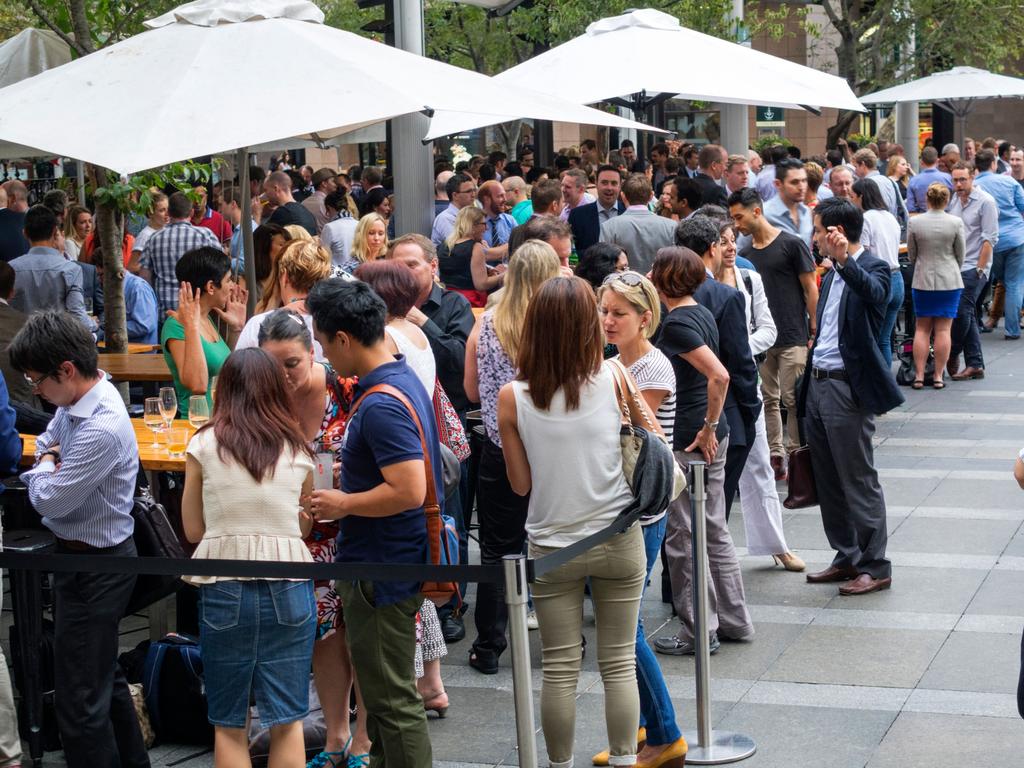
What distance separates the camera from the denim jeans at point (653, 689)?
17.1ft

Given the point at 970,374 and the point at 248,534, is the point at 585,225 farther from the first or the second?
the point at 248,534

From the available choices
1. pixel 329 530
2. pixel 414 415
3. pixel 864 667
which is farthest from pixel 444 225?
pixel 414 415

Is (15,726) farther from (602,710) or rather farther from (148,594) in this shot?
(602,710)

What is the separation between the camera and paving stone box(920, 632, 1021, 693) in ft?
20.5

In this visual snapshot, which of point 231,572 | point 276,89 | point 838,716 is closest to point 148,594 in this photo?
point 231,572

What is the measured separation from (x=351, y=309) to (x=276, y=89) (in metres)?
2.11

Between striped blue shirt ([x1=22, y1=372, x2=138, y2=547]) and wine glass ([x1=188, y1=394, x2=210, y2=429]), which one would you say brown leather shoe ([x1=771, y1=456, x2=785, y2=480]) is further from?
striped blue shirt ([x1=22, y1=372, x2=138, y2=547])

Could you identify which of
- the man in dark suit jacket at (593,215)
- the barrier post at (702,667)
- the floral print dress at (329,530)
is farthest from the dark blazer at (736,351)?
the man in dark suit jacket at (593,215)

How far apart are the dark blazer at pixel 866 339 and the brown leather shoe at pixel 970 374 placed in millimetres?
7128

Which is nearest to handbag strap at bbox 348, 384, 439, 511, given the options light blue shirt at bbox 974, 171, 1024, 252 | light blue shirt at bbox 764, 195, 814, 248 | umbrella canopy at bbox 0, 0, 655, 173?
umbrella canopy at bbox 0, 0, 655, 173

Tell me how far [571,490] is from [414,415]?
0.60 meters

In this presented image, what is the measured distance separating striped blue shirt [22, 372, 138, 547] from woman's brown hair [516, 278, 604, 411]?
58.8 inches

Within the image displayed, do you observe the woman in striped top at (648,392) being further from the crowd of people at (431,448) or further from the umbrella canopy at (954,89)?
the umbrella canopy at (954,89)

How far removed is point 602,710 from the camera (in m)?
6.05
